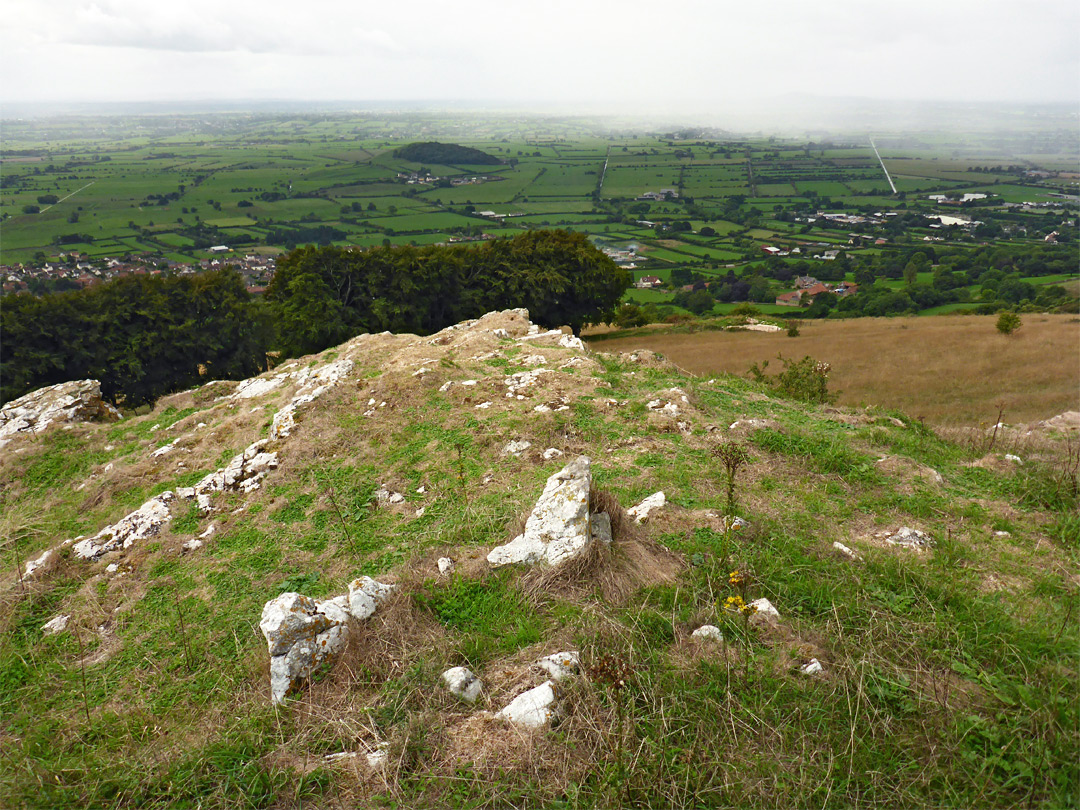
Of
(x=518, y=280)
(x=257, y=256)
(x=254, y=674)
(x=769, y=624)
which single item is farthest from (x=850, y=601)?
(x=257, y=256)

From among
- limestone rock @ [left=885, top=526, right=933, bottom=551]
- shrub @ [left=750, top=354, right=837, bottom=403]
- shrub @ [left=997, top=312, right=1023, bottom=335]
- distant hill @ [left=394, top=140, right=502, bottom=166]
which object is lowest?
shrub @ [left=997, top=312, right=1023, bottom=335]

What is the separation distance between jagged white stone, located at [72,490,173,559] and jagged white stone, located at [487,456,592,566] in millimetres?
6263

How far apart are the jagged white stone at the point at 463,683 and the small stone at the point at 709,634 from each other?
6.34 feet

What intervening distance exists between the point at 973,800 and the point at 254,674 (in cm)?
551

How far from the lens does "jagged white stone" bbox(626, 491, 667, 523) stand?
6.96m

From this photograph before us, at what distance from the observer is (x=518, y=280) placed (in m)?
31.9

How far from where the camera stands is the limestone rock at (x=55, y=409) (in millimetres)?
15328

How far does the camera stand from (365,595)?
212 inches

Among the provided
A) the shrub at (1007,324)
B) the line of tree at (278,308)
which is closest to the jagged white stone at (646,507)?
the line of tree at (278,308)

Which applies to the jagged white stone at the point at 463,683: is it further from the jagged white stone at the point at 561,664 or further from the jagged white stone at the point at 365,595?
the jagged white stone at the point at 365,595

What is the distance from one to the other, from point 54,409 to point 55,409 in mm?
31

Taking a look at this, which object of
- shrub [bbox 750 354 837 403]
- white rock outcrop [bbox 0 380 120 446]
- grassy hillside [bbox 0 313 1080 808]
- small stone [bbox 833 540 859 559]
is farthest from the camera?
shrub [bbox 750 354 837 403]

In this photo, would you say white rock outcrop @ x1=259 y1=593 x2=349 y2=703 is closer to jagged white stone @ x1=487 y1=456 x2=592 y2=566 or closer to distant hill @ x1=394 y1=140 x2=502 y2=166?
jagged white stone @ x1=487 y1=456 x2=592 y2=566

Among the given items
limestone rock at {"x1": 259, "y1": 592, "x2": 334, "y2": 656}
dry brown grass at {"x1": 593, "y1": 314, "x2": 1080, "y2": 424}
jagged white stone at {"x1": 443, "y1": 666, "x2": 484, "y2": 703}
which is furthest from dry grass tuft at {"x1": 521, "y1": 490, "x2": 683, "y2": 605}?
dry brown grass at {"x1": 593, "y1": 314, "x2": 1080, "y2": 424}
